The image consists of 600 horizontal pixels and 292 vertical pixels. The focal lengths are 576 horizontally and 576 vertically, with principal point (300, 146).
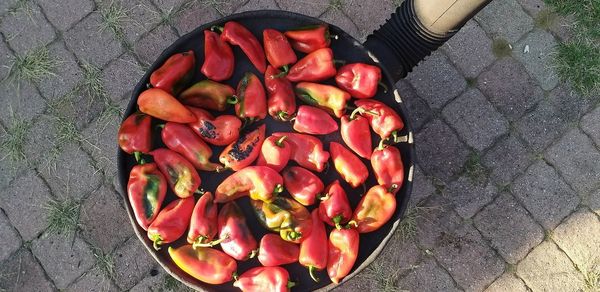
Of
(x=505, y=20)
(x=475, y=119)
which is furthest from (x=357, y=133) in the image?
(x=505, y=20)

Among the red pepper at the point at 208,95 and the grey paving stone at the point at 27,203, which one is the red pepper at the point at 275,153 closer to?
the red pepper at the point at 208,95

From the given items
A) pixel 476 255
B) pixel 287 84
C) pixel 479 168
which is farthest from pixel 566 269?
pixel 287 84

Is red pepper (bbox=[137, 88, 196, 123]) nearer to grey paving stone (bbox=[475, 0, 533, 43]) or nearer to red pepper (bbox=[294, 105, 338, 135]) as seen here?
red pepper (bbox=[294, 105, 338, 135])

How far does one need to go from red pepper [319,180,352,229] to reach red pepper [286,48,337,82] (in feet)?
1.97

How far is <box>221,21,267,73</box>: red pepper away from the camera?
3.09 metres

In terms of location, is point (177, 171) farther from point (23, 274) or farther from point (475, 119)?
point (475, 119)

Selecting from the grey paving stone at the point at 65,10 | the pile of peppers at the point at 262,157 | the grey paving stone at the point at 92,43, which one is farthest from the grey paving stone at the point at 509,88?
the grey paving stone at the point at 65,10

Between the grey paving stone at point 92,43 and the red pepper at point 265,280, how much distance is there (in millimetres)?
2078

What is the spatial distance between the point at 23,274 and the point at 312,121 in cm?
236

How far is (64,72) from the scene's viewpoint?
416cm

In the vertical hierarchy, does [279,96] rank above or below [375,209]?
above

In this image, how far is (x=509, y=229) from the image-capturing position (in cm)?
402

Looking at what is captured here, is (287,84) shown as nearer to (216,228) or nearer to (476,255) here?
(216,228)

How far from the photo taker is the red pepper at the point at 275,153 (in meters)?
3.00
